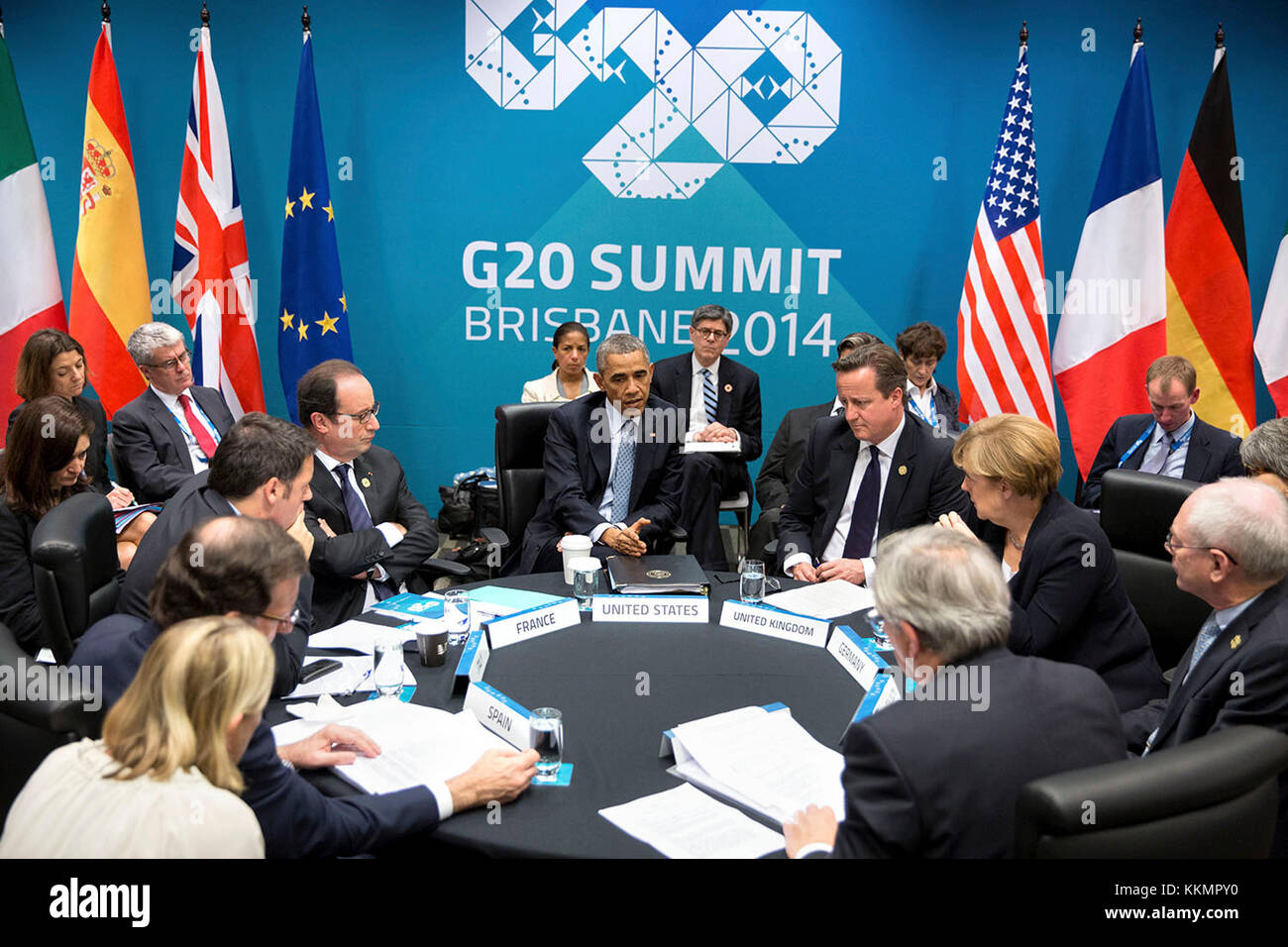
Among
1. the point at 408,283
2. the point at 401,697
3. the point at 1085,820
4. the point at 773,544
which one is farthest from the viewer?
the point at 408,283

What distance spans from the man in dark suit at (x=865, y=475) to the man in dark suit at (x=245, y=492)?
1.74 meters

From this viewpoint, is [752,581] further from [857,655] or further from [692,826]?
[692,826]

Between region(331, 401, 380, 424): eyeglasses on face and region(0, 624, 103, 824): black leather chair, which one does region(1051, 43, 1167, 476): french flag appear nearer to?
region(331, 401, 380, 424): eyeglasses on face

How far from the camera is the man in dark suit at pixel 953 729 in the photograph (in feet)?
5.40

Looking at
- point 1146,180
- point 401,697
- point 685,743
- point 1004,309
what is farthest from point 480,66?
point 685,743

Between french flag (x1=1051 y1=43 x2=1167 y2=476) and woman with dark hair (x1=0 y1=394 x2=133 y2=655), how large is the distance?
4.91m

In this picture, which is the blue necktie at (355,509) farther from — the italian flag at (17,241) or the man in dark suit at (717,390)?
the italian flag at (17,241)

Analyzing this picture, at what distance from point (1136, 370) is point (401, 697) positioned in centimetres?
461

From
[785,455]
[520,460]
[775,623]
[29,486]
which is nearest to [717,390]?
[785,455]

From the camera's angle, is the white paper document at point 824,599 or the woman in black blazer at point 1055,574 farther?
the white paper document at point 824,599

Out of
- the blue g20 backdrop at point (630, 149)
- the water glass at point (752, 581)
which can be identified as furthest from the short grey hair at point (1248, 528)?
the blue g20 backdrop at point (630, 149)

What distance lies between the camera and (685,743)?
2139 mm

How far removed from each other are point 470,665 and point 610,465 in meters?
2.00
